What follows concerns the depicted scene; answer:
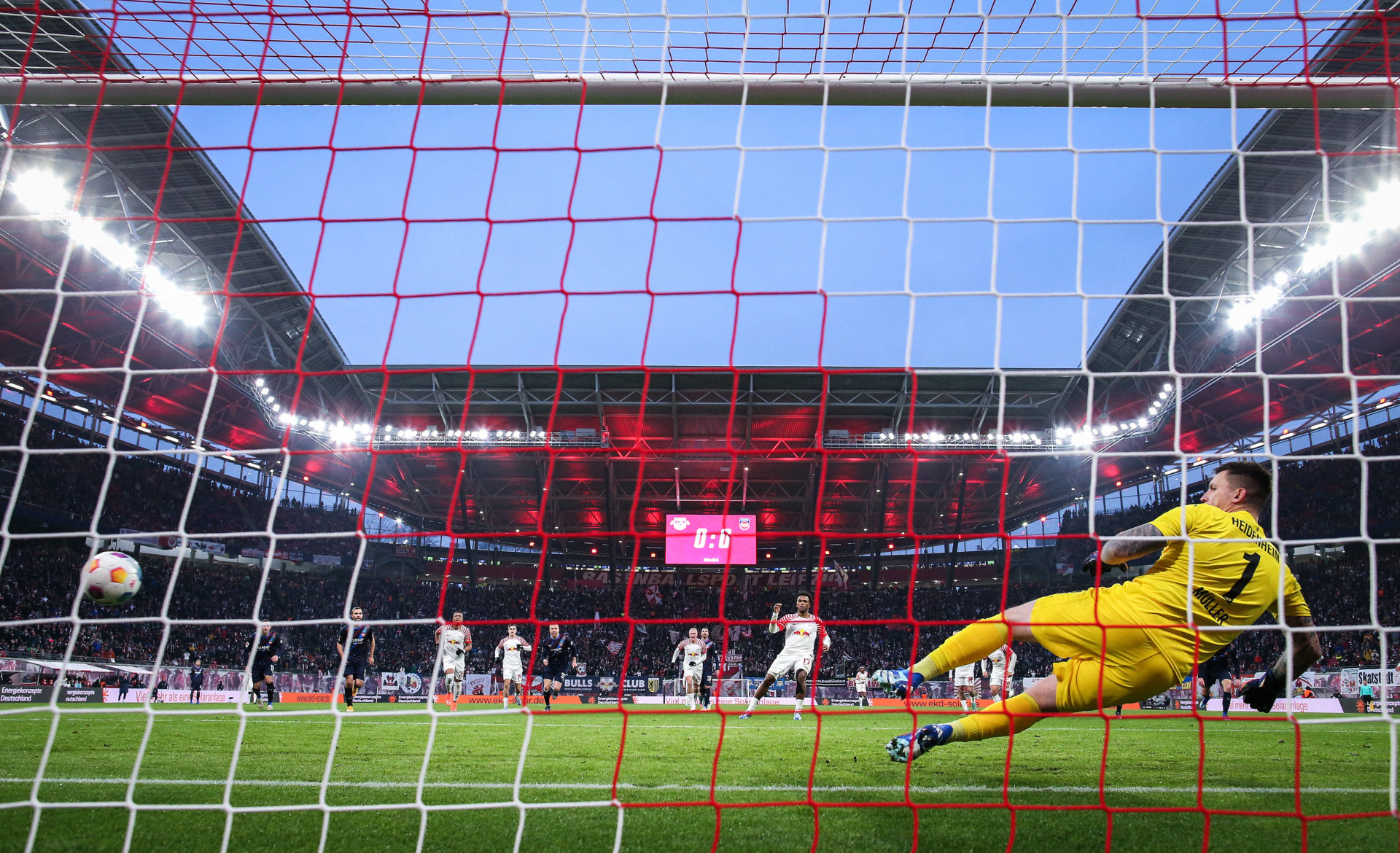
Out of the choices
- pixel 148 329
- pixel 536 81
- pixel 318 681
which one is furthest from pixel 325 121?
pixel 318 681

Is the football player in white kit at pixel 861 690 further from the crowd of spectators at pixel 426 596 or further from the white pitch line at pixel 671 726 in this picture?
the white pitch line at pixel 671 726

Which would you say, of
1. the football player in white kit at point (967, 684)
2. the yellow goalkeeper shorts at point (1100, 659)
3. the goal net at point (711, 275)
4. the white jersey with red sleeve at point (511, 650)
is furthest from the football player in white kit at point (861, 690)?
the yellow goalkeeper shorts at point (1100, 659)

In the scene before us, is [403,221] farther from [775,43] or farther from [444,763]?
[444,763]

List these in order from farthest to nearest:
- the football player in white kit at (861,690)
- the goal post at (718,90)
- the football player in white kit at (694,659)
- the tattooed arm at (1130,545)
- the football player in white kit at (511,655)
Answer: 1. the football player in white kit at (861,690)
2. the football player in white kit at (694,659)
3. the football player in white kit at (511,655)
4. the goal post at (718,90)
5. the tattooed arm at (1130,545)

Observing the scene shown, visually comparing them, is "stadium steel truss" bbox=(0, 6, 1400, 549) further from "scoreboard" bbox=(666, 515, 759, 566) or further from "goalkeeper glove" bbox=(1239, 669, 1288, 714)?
"goalkeeper glove" bbox=(1239, 669, 1288, 714)

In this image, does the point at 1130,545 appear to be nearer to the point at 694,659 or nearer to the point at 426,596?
the point at 694,659

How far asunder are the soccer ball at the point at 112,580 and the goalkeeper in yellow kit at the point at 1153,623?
5.95m

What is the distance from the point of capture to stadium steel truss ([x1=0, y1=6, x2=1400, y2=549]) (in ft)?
48.2

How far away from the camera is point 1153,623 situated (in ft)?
12.5

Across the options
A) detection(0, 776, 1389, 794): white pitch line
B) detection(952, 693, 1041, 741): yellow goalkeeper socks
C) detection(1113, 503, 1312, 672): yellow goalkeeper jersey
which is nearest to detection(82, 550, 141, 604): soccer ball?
detection(0, 776, 1389, 794): white pitch line

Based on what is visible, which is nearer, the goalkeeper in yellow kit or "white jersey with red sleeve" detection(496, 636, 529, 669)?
the goalkeeper in yellow kit

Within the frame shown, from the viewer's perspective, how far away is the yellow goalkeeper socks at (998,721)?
3900 mm

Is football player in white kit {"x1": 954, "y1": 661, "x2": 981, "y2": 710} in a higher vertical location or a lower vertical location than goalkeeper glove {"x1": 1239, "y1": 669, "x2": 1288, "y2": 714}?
lower

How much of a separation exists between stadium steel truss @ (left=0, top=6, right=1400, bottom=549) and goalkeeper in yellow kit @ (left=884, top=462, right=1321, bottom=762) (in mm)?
6182
